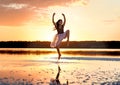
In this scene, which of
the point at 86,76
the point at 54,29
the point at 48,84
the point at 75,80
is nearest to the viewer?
the point at 48,84

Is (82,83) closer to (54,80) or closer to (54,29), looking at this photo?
(54,80)

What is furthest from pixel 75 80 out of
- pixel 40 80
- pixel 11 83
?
pixel 11 83

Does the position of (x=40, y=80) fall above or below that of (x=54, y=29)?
below

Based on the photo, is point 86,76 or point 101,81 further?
point 86,76

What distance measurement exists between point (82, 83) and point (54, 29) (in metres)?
9.59

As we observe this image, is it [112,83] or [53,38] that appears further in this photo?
[53,38]

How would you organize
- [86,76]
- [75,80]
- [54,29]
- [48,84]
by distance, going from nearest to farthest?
1. [48,84]
2. [75,80]
3. [86,76]
4. [54,29]

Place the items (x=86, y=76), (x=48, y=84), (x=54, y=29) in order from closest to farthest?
(x=48, y=84) → (x=86, y=76) → (x=54, y=29)

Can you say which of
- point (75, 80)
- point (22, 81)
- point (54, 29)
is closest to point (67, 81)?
point (75, 80)

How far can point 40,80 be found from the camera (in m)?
18.4

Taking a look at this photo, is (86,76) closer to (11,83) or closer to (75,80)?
(75,80)

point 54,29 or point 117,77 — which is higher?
point 54,29

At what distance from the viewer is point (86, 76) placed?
20062 millimetres

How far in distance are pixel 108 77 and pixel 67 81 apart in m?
2.50
